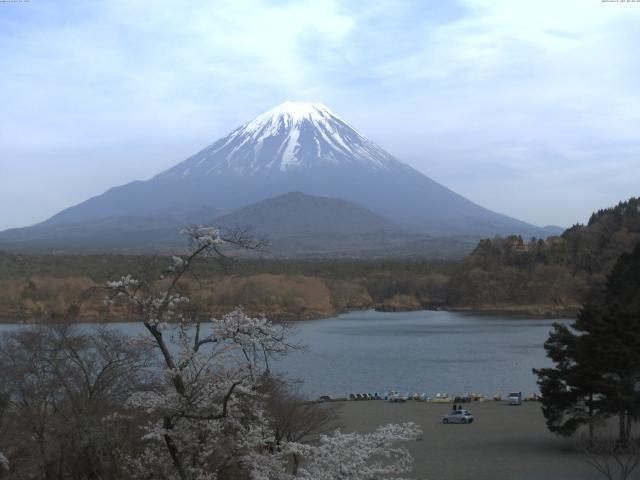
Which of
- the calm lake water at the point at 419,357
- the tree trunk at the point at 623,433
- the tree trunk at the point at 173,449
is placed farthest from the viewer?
the calm lake water at the point at 419,357

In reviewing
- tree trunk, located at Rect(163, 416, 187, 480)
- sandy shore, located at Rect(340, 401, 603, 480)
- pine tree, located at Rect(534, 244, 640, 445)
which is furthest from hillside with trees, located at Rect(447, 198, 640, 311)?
tree trunk, located at Rect(163, 416, 187, 480)

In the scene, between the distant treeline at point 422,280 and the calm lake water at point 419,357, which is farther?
the distant treeline at point 422,280

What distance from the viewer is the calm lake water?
20844 millimetres

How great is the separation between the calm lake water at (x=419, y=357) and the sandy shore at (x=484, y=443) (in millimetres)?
2712

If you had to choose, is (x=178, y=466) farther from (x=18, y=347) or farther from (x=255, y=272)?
(x=255, y=272)

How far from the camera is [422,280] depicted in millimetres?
58719

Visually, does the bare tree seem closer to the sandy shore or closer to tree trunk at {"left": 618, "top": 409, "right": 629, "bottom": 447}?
the sandy shore

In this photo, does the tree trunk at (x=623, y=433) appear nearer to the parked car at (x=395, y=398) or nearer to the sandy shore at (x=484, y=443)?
the sandy shore at (x=484, y=443)

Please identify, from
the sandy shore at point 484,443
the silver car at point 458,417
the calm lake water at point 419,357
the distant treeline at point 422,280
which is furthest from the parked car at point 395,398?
the distant treeline at point 422,280

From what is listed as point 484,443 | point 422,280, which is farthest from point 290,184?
point 484,443

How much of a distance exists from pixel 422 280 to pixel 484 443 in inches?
1816

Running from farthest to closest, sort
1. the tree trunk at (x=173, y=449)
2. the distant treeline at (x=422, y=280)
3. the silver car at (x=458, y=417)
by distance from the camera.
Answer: the distant treeline at (x=422, y=280) → the silver car at (x=458, y=417) → the tree trunk at (x=173, y=449)

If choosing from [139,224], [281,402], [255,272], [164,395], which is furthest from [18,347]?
[139,224]

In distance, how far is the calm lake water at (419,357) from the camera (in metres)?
20.8
